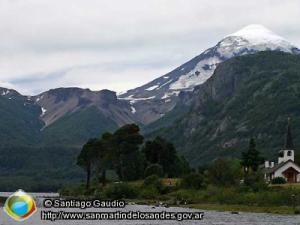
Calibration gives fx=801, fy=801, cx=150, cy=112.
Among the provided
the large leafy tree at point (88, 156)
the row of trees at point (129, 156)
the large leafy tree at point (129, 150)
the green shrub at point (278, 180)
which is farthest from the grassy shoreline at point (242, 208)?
the large leafy tree at point (88, 156)

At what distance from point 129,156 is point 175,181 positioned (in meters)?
18.2

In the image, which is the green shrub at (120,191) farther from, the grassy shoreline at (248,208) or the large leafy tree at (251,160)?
the grassy shoreline at (248,208)

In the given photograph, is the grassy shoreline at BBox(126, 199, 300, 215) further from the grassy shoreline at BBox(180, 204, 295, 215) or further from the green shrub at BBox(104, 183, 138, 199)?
the green shrub at BBox(104, 183, 138, 199)

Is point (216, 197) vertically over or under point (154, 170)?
under

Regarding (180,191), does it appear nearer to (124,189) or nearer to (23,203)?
(124,189)

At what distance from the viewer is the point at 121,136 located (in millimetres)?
169375

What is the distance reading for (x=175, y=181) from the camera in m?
152

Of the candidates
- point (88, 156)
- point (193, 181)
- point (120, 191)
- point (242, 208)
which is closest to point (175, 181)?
point (120, 191)

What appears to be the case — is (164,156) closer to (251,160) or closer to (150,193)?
(251,160)

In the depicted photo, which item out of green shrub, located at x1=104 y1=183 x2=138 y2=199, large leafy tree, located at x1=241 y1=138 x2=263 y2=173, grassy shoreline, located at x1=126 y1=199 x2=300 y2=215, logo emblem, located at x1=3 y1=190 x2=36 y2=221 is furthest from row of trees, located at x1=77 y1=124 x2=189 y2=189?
logo emblem, located at x1=3 y1=190 x2=36 y2=221

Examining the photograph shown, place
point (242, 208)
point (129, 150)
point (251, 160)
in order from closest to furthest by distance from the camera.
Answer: point (242, 208) < point (251, 160) < point (129, 150)

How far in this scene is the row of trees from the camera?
167875mm

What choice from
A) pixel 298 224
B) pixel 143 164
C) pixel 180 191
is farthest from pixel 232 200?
pixel 143 164

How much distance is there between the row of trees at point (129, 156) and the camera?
167875 mm
